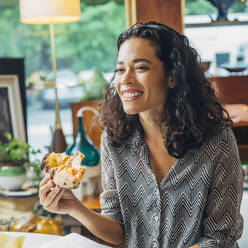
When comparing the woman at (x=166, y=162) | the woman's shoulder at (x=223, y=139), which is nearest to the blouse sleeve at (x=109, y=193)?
the woman at (x=166, y=162)

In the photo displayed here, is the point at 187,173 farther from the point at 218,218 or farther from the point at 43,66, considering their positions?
the point at 43,66

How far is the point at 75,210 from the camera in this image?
4.42ft

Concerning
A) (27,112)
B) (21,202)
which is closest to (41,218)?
(21,202)

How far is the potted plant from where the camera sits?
236 centimetres

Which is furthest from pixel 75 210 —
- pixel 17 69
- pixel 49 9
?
pixel 17 69

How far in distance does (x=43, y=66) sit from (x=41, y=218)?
103 cm

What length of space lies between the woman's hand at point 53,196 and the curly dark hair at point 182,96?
0.35 meters

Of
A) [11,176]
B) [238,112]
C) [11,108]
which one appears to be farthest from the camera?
[11,108]

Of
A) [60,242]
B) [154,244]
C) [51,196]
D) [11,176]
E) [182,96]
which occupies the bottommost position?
[11,176]

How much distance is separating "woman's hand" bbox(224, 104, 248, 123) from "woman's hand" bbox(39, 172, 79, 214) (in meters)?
1.50

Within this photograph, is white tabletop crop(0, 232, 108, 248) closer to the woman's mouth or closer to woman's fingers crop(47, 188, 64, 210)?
woman's fingers crop(47, 188, 64, 210)

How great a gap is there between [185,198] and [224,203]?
0.12 m

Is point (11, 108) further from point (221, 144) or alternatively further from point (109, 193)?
point (221, 144)

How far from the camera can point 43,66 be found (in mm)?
2889
